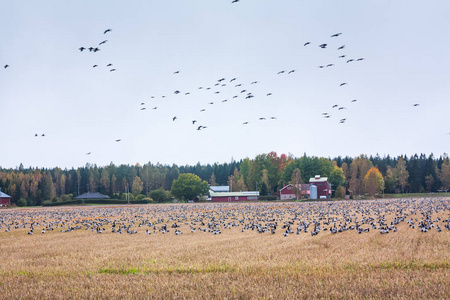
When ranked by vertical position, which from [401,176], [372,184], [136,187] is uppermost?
[401,176]

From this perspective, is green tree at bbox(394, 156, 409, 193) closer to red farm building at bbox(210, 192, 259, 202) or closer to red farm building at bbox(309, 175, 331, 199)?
red farm building at bbox(309, 175, 331, 199)

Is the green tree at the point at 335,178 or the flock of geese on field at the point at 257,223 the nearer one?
the flock of geese on field at the point at 257,223

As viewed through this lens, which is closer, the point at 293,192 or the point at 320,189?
the point at 320,189

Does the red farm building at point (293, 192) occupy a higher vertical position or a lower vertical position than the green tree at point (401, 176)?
lower

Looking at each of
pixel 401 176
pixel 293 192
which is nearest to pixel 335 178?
pixel 293 192

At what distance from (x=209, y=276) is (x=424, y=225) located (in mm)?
19908

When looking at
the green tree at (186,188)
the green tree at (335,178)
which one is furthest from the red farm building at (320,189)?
the green tree at (186,188)

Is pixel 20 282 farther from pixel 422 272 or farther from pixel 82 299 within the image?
pixel 422 272

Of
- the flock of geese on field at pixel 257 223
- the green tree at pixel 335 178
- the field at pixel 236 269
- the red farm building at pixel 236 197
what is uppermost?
the green tree at pixel 335 178

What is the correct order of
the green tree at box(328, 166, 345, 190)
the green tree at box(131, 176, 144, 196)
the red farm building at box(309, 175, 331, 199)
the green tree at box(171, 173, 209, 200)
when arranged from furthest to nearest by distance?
the green tree at box(131, 176, 144, 196)
the green tree at box(328, 166, 345, 190)
the green tree at box(171, 173, 209, 200)
the red farm building at box(309, 175, 331, 199)

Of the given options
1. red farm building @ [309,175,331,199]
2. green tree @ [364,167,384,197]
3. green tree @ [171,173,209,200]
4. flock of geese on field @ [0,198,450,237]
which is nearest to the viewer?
flock of geese on field @ [0,198,450,237]

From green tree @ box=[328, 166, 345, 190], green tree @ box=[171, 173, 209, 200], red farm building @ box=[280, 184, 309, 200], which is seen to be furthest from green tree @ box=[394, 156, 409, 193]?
green tree @ box=[171, 173, 209, 200]

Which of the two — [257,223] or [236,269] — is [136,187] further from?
[236,269]

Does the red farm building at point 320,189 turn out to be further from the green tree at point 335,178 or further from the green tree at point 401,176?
the green tree at point 401,176
